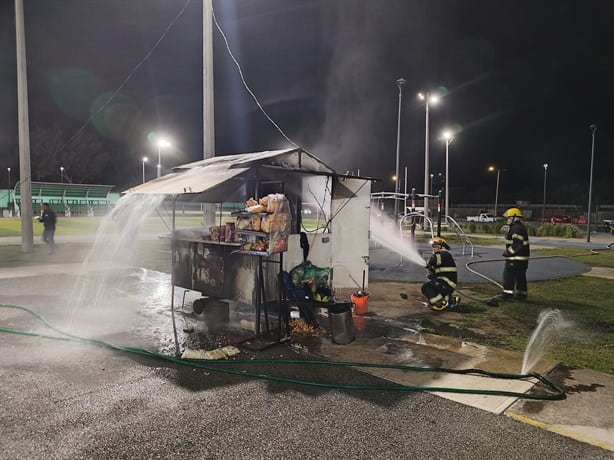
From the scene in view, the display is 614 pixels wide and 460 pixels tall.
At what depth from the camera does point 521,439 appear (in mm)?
3717

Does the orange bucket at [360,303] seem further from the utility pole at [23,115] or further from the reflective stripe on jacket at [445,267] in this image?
the utility pole at [23,115]

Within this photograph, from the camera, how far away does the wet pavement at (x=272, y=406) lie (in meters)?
3.55

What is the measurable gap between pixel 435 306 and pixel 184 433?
6.04 m

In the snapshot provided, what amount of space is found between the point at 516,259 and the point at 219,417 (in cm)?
771

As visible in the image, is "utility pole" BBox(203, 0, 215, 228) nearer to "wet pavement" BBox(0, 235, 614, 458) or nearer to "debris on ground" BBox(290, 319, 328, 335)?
"wet pavement" BBox(0, 235, 614, 458)

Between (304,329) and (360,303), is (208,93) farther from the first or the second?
(304,329)

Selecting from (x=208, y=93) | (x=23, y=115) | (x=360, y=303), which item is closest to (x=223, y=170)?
(x=360, y=303)

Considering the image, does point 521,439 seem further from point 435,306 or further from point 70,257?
point 70,257

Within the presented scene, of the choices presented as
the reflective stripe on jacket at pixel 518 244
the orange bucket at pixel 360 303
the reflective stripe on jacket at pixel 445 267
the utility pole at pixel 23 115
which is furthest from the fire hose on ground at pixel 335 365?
the utility pole at pixel 23 115

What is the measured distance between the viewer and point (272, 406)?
14.1 ft

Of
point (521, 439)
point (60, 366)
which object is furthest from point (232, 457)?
point (60, 366)

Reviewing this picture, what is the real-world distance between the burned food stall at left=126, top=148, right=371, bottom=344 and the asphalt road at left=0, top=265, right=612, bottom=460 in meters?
1.48

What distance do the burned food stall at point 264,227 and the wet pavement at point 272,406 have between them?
974 mm

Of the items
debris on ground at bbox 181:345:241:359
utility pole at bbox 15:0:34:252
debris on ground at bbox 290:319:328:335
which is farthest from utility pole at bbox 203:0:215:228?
utility pole at bbox 15:0:34:252
